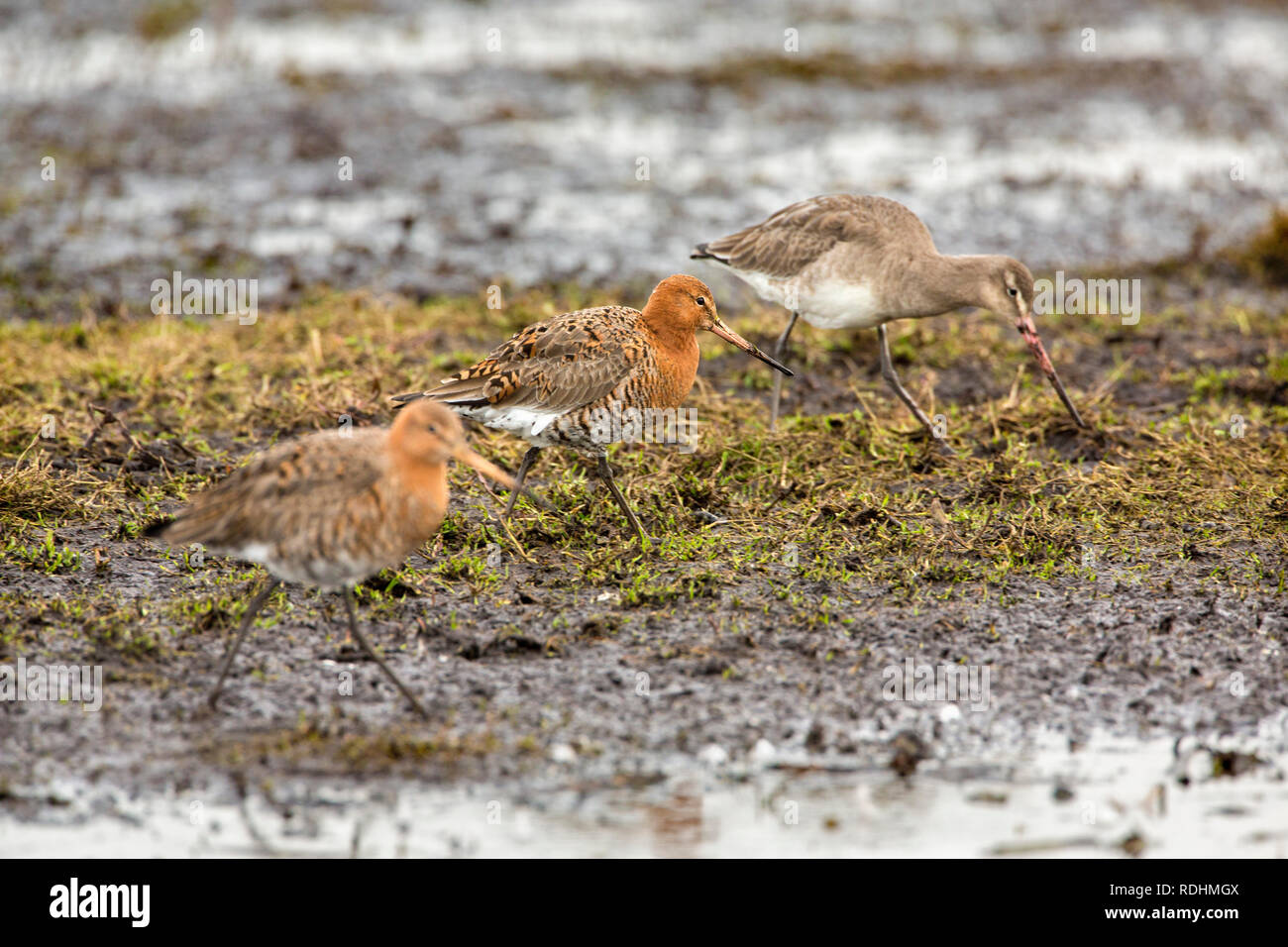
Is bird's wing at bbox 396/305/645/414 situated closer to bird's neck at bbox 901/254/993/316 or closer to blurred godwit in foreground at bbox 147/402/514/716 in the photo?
blurred godwit in foreground at bbox 147/402/514/716

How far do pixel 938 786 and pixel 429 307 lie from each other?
615cm

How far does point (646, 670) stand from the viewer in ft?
18.8

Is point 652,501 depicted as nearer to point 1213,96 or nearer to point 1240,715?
point 1240,715

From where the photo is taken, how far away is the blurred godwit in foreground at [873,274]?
795 cm

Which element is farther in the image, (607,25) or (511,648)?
(607,25)

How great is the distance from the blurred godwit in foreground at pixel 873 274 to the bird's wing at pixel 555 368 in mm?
1602

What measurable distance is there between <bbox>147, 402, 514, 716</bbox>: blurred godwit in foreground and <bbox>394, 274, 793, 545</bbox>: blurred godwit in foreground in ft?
3.88

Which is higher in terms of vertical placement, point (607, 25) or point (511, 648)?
point (607, 25)

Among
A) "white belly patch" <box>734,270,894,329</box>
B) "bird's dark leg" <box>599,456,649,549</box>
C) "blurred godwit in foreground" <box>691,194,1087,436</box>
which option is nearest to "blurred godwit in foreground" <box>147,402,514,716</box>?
"bird's dark leg" <box>599,456,649,549</box>

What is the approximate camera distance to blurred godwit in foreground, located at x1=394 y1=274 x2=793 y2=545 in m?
6.60

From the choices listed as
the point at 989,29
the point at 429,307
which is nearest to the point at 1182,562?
the point at 429,307

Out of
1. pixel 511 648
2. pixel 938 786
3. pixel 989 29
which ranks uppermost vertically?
pixel 989 29
